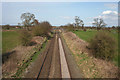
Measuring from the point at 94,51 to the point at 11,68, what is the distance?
924 centimetres

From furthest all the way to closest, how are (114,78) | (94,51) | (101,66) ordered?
(94,51) → (101,66) → (114,78)

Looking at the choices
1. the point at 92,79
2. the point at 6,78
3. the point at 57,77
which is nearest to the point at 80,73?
the point at 92,79

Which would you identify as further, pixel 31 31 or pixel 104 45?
pixel 31 31

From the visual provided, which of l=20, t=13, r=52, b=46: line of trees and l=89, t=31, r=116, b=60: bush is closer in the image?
l=89, t=31, r=116, b=60: bush

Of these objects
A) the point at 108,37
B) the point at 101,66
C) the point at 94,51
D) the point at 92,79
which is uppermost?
the point at 108,37

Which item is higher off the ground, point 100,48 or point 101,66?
point 100,48

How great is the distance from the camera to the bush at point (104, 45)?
9699mm

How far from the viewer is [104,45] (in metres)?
9.80

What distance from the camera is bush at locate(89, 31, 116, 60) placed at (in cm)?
970

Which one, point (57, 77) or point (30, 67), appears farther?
point (30, 67)

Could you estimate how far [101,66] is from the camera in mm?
9047

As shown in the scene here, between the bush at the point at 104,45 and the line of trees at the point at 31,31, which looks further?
the line of trees at the point at 31,31

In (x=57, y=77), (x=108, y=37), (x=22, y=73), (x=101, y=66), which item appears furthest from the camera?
(x=108, y=37)

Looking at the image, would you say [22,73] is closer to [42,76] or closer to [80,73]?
[42,76]
